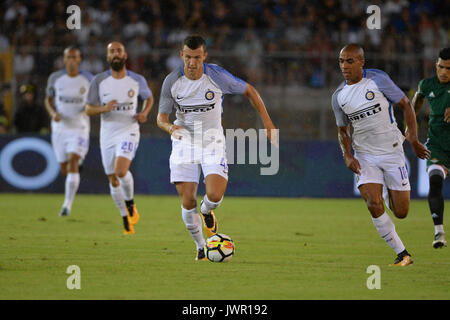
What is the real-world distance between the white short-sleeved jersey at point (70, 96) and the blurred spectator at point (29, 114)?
3.42 m

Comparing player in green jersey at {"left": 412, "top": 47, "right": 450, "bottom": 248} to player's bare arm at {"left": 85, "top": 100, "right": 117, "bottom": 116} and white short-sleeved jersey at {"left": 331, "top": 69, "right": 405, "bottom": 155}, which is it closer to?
white short-sleeved jersey at {"left": 331, "top": 69, "right": 405, "bottom": 155}

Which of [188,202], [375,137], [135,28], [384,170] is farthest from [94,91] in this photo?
[135,28]

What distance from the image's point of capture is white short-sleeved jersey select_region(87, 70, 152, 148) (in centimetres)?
1245

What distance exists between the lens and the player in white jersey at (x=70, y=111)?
1504cm

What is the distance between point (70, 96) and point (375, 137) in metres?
7.77

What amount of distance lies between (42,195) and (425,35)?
10203 mm

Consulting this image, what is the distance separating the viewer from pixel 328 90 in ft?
62.3

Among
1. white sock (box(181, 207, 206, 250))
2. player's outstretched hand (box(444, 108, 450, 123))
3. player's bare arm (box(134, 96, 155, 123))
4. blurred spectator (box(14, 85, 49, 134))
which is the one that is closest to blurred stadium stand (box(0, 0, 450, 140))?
blurred spectator (box(14, 85, 49, 134))

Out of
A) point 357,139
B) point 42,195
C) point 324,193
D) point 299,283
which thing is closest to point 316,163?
point 324,193

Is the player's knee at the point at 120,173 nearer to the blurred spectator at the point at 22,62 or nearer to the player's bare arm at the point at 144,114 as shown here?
the player's bare arm at the point at 144,114

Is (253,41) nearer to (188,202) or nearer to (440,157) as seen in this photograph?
(440,157)

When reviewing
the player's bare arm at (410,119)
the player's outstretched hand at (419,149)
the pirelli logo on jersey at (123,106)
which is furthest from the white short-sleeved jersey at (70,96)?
the player's bare arm at (410,119)

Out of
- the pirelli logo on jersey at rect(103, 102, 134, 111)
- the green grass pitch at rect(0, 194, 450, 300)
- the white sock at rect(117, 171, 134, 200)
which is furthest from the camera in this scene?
the pirelli logo on jersey at rect(103, 102, 134, 111)

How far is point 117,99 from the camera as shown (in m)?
12.5
